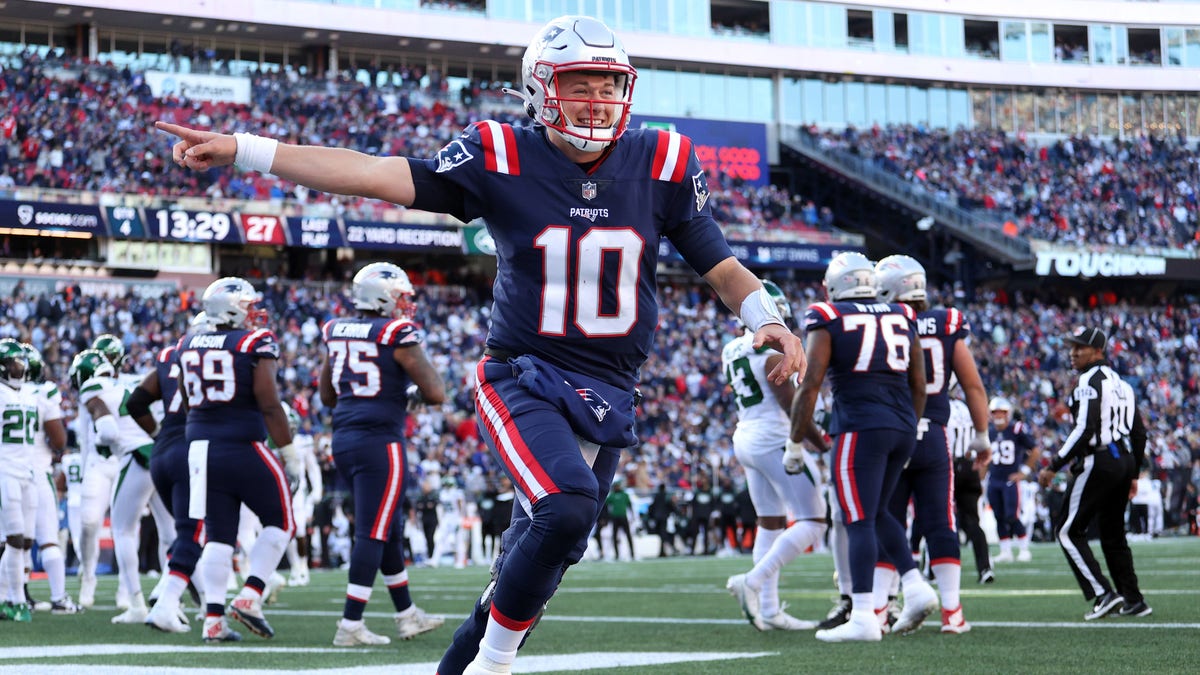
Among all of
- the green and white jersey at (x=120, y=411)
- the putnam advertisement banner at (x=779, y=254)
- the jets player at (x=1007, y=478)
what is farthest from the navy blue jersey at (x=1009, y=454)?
the putnam advertisement banner at (x=779, y=254)

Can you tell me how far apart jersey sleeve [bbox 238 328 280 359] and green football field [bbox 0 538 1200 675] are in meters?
1.50

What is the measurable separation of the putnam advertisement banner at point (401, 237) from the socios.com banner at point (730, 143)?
27.9ft

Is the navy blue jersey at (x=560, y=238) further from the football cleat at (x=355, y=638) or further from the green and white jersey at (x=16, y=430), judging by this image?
the green and white jersey at (x=16, y=430)

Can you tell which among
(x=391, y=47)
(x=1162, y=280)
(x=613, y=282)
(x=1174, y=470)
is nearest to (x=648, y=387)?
(x=1174, y=470)

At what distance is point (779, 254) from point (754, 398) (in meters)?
31.4

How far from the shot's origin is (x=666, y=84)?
4497cm

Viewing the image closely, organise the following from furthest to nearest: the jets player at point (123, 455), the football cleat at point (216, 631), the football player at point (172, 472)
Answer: the jets player at point (123, 455) → the football player at point (172, 472) → the football cleat at point (216, 631)

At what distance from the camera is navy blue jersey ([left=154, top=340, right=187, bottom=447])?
890 cm

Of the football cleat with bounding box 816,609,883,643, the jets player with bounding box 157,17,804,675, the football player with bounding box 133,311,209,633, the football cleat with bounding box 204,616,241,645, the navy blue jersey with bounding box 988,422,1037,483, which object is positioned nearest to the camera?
the jets player with bounding box 157,17,804,675

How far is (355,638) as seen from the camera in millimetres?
7633

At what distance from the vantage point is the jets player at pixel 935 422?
7.81 m

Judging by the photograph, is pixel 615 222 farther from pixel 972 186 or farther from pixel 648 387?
pixel 972 186

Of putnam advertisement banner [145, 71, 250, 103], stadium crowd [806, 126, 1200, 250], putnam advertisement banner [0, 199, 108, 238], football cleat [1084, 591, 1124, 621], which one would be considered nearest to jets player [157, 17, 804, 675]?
football cleat [1084, 591, 1124, 621]

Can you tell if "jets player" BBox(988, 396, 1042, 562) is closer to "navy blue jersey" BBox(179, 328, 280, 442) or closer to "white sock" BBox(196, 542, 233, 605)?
"navy blue jersey" BBox(179, 328, 280, 442)
